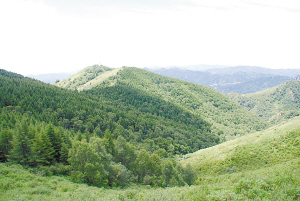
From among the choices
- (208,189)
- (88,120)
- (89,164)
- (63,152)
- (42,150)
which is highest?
(208,189)

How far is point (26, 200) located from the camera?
20.2 meters

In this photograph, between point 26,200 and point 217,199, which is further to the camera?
point 26,200

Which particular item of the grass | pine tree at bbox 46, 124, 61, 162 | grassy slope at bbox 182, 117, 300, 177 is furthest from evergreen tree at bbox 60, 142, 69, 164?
grassy slope at bbox 182, 117, 300, 177

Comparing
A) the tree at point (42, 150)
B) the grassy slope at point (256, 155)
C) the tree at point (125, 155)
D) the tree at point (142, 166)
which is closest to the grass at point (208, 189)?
the tree at point (42, 150)

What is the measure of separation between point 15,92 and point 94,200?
5149 inches

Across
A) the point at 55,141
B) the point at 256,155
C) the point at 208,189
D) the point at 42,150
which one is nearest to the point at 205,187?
the point at 208,189

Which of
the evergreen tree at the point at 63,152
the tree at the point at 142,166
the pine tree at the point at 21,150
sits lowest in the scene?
the tree at the point at 142,166

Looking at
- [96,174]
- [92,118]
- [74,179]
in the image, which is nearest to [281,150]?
[96,174]

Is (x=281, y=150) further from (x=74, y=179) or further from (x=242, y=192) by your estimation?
(x=74, y=179)

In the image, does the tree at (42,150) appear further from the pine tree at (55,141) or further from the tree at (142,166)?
the tree at (142,166)

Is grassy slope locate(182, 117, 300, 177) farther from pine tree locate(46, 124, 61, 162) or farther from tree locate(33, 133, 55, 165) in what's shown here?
tree locate(33, 133, 55, 165)

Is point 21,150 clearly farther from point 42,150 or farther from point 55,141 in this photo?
point 55,141

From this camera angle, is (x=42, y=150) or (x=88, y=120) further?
(x=88, y=120)

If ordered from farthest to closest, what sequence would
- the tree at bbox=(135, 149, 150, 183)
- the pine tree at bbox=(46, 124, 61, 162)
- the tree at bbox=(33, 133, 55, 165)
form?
the tree at bbox=(135, 149, 150, 183)
the pine tree at bbox=(46, 124, 61, 162)
the tree at bbox=(33, 133, 55, 165)
